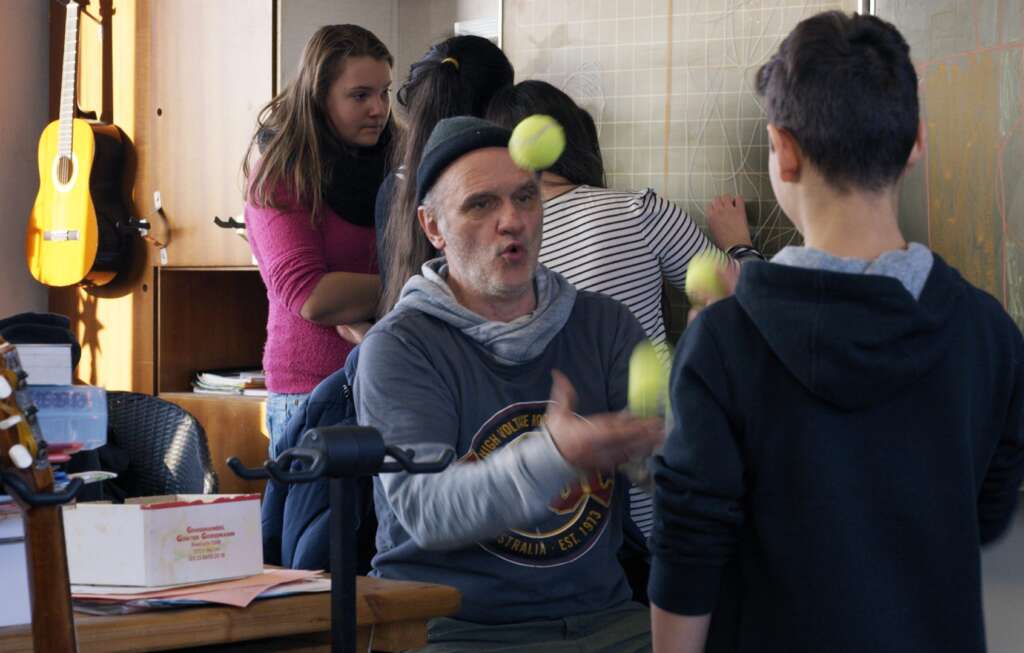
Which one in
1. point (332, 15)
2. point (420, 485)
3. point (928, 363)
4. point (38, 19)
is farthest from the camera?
point (38, 19)

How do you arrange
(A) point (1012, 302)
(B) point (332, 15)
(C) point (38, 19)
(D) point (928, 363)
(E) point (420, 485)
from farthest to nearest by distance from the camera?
(C) point (38, 19), (B) point (332, 15), (A) point (1012, 302), (E) point (420, 485), (D) point (928, 363)

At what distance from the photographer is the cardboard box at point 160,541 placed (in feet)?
5.01

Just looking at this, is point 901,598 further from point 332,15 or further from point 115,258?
point 115,258

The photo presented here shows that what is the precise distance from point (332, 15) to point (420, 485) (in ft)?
8.90

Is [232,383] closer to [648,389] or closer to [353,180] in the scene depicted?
[353,180]

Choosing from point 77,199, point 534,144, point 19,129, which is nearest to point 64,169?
point 77,199

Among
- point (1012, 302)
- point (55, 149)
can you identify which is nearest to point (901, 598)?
point (1012, 302)

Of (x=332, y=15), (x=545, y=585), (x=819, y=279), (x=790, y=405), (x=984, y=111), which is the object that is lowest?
(x=545, y=585)

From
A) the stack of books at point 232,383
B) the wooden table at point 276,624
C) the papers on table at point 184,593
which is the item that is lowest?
the stack of books at point 232,383

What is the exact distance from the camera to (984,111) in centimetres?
250

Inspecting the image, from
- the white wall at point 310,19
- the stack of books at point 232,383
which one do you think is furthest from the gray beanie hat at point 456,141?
the stack of books at point 232,383

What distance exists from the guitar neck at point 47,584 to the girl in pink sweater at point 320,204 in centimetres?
159

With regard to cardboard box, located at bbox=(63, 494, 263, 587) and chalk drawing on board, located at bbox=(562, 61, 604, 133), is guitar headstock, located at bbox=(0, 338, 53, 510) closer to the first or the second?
cardboard box, located at bbox=(63, 494, 263, 587)

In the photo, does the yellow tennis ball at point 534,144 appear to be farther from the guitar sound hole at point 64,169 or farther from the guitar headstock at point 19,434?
the guitar sound hole at point 64,169
